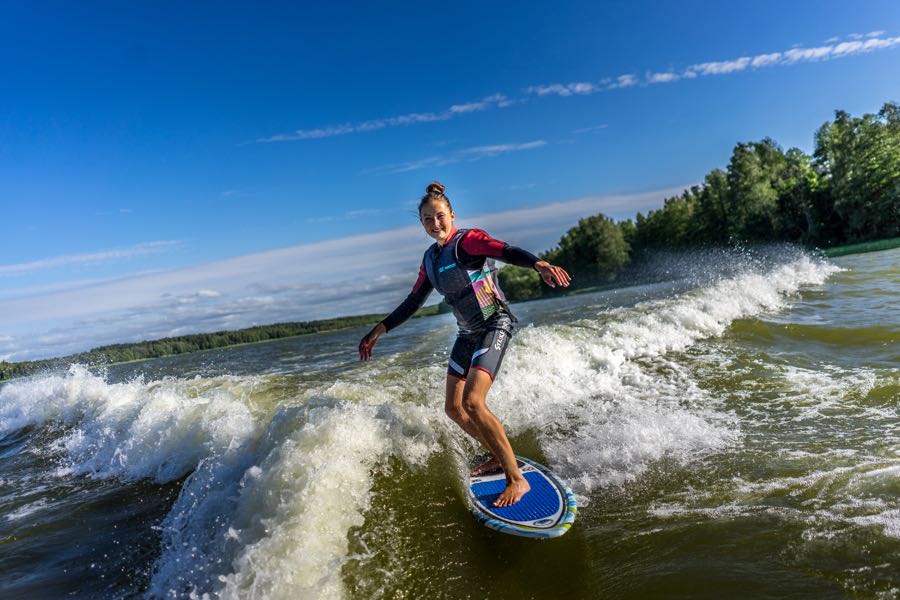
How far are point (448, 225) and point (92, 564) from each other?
474 centimetres

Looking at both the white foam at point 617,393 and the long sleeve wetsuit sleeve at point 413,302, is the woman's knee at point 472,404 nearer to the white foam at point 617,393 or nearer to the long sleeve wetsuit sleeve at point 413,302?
the white foam at point 617,393

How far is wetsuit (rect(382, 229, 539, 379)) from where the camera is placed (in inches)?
188

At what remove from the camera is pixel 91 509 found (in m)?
6.13

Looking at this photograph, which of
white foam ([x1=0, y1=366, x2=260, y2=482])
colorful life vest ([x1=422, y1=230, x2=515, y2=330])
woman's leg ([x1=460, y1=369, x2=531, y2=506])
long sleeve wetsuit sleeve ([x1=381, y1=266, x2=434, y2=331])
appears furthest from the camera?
white foam ([x1=0, y1=366, x2=260, y2=482])

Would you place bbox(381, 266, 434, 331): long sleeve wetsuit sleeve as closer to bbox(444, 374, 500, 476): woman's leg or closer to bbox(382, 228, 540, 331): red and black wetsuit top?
bbox(382, 228, 540, 331): red and black wetsuit top

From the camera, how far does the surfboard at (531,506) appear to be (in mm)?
3869

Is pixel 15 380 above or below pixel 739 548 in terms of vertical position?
above

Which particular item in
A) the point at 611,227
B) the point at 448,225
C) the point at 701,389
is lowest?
the point at 701,389

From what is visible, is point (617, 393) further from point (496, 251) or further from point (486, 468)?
point (496, 251)

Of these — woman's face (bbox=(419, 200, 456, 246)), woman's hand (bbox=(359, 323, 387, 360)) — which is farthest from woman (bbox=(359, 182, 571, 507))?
woman's hand (bbox=(359, 323, 387, 360))

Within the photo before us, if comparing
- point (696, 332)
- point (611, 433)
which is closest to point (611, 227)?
point (696, 332)

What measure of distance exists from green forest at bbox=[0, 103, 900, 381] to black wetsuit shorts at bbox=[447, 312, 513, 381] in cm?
4724

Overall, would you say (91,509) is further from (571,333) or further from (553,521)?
(571,333)

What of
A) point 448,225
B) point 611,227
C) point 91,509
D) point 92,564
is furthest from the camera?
point 611,227
